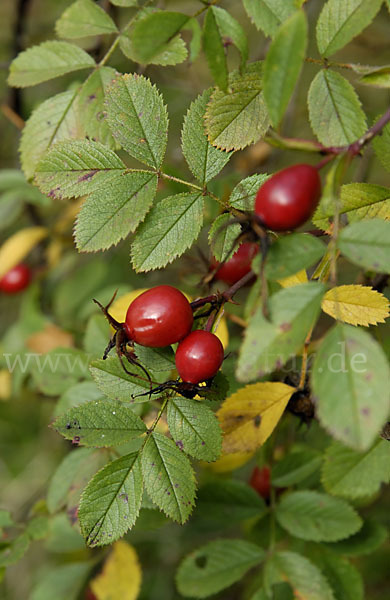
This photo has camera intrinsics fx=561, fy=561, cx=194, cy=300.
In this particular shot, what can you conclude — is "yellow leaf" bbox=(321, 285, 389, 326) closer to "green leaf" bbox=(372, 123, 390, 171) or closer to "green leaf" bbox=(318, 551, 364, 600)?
"green leaf" bbox=(372, 123, 390, 171)

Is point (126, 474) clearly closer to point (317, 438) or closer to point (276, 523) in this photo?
point (276, 523)

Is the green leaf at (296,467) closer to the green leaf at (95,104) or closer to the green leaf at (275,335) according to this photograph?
the green leaf at (275,335)

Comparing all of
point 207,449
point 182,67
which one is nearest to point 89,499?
point 207,449

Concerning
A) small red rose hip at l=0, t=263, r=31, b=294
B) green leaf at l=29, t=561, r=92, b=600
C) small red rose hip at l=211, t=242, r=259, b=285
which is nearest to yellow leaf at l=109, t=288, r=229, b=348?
small red rose hip at l=211, t=242, r=259, b=285

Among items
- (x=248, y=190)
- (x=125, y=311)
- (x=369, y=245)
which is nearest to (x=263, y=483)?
(x=125, y=311)

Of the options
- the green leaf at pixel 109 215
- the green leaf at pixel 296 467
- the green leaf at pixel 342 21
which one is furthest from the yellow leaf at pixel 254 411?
the green leaf at pixel 342 21
